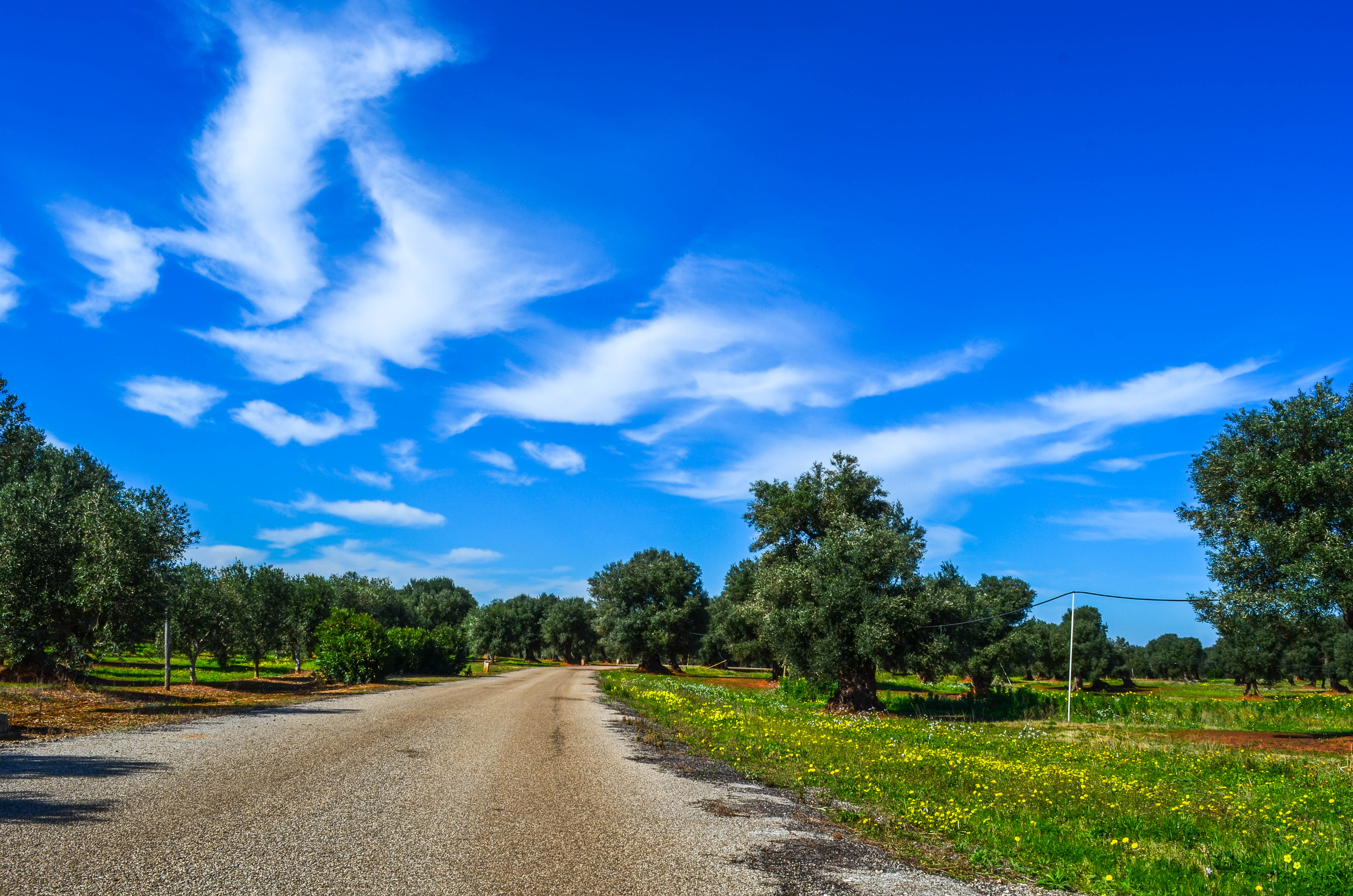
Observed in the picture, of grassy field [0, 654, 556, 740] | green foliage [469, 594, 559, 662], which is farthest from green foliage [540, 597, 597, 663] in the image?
grassy field [0, 654, 556, 740]

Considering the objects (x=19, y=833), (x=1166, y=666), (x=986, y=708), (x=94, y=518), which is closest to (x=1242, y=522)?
(x=986, y=708)

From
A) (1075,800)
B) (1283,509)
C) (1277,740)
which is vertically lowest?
(1277,740)

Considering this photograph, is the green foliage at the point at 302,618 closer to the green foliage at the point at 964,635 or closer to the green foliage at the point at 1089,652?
the green foliage at the point at 964,635

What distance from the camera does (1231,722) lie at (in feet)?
101

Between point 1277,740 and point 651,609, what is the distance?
5745 centimetres

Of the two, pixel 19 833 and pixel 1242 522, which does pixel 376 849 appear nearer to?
pixel 19 833

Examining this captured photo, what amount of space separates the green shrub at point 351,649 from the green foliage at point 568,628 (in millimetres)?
69392

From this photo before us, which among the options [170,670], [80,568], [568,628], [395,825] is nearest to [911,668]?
[395,825]

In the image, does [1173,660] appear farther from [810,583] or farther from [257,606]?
[257,606]

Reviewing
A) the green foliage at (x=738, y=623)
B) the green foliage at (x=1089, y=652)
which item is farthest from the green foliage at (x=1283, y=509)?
the green foliage at (x=1089, y=652)

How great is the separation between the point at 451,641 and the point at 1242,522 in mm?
57603

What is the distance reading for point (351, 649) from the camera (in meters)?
40.4

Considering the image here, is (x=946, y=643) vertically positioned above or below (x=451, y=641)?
above

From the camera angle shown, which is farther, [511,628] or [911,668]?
[511,628]
